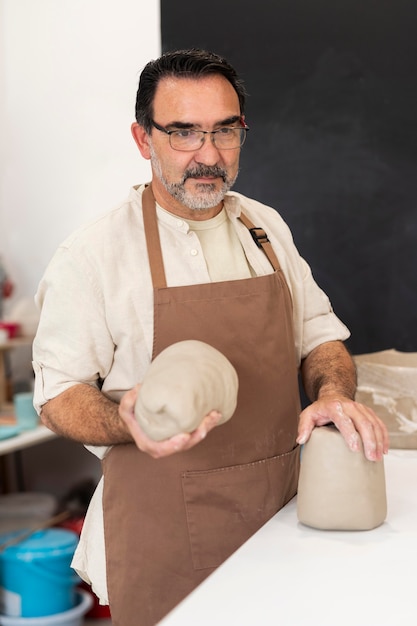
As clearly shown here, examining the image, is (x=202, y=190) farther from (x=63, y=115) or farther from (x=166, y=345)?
(x=63, y=115)

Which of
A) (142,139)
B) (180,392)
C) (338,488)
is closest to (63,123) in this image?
(142,139)

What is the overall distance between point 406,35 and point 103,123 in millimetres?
1205

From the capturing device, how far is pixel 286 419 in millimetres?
1774

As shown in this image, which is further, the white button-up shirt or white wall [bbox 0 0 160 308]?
white wall [bbox 0 0 160 308]

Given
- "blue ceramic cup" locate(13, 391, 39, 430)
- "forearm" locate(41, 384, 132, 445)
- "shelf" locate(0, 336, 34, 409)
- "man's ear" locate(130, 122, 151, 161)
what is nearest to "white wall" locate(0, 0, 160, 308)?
"shelf" locate(0, 336, 34, 409)

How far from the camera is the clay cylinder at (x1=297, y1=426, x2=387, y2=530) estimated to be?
4.59 ft

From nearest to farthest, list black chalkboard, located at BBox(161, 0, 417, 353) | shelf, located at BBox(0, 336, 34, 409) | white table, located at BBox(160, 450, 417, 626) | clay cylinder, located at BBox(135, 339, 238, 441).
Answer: white table, located at BBox(160, 450, 417, 626), clay cylinder, located at BBox(135, 339, 238, 441), black chalkboard, located at BBox(161, 0, 417, 353), shelf, located at BBox(0, 336, 34, 409)

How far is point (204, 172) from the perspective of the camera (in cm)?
171

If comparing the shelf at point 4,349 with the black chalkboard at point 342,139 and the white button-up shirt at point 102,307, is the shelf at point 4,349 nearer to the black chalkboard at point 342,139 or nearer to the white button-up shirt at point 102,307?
the black chalkboard at point 342,139

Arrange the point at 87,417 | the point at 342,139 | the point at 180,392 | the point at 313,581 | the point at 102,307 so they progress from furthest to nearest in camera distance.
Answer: the point at 342,139 < the point at 102,307 < the point at 87,417 < the point at 180,392 < the point at 313,581

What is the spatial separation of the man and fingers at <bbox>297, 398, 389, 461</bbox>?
12 cm

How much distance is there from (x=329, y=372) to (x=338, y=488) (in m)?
0.41

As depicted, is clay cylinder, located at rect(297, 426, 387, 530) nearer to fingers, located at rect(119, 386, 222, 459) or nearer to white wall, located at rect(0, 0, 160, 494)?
fingers, located at rect(119, 386, 222, 459)

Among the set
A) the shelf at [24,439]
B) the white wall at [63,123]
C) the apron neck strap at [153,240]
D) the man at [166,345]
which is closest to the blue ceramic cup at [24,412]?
the shelf at [24,439]
